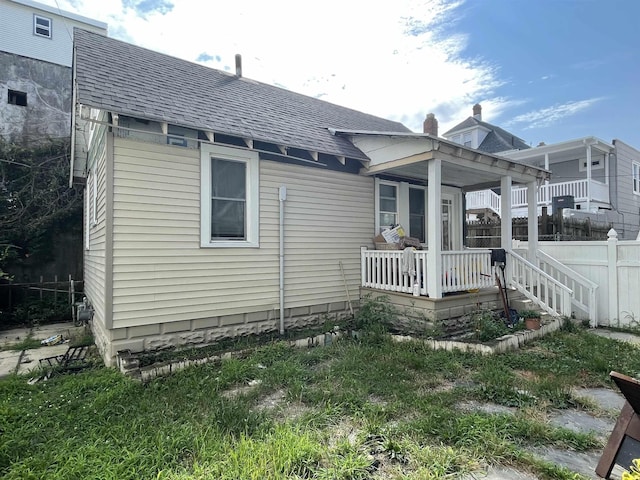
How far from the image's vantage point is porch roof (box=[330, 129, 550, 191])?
19.8 ft

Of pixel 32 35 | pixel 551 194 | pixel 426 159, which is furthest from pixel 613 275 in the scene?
pixel 32 35

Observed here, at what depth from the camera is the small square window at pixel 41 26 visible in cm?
1616

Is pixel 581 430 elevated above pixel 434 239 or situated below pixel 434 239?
below

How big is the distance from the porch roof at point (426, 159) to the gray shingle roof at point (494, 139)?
473 inches

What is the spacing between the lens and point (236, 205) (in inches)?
235

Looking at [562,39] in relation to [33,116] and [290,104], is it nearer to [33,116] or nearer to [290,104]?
[290,104]

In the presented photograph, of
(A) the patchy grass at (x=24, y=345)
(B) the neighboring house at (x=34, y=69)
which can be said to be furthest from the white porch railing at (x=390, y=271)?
(B) the neighboring house at (x=34, y=69)

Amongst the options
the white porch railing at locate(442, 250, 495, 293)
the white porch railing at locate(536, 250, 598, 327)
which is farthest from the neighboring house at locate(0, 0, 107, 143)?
the white porch railing at locate(536, 250, 598, 327)

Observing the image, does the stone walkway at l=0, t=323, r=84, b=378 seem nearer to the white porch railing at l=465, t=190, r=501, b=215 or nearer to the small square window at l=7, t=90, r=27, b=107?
the small square window at l=7, t=90, r=27, b=107

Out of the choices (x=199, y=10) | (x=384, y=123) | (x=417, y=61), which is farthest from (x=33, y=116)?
(x=417, y=61)

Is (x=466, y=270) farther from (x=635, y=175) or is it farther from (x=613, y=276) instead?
(x=635, y=175)

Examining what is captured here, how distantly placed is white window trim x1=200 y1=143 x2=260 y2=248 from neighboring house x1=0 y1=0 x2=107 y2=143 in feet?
43.3

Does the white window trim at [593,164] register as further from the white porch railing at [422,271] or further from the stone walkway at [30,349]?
the stone walkway at [30,349]

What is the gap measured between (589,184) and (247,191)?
14.0 metres
